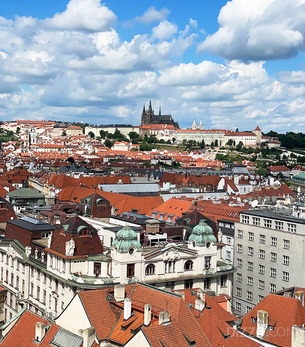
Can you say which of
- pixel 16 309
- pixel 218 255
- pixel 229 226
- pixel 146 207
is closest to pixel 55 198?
pixel 146 207

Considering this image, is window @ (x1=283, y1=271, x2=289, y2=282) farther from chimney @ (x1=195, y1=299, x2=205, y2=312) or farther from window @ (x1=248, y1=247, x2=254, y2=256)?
chimney @ (x1=195, y1=299, x2=205, y2=312)

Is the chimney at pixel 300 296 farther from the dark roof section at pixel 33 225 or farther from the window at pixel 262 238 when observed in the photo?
the dark roof section at pixel 33 225

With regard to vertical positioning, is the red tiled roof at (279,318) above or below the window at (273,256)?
above

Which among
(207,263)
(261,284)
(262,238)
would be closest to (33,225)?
(207,263)

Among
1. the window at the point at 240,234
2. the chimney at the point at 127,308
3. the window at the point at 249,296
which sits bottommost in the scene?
the window at the point at 249,296

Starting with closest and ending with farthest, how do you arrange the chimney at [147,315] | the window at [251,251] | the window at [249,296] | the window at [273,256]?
the chimney at [147,315] < the window at [273,256] < the window at [249,296] < the window at [251,251]

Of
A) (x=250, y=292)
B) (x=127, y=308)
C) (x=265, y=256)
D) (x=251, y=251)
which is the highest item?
(x=127, y=308)

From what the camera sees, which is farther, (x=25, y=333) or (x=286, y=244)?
(x=286, y=244)

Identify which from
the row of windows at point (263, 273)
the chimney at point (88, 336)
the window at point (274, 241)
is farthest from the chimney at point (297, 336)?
the window at point (274, 241)

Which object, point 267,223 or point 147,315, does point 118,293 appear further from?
point 267,223
